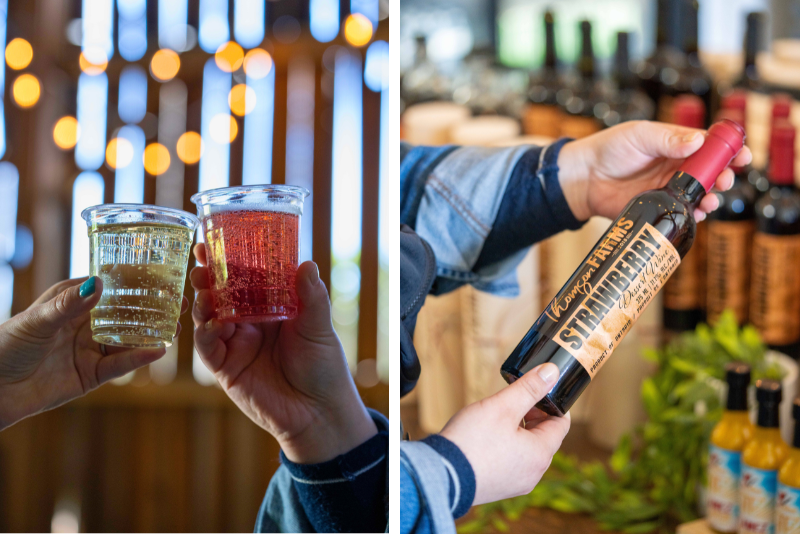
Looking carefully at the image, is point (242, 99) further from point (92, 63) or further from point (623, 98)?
point (623, 98)

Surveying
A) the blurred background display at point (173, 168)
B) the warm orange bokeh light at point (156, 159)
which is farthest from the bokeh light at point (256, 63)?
the warm orange bokeh light at point (156, 159)

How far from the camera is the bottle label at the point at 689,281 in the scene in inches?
46.5

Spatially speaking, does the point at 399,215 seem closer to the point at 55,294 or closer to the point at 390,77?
the point at 390,77

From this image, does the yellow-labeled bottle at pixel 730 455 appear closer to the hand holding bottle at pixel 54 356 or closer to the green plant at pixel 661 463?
the green plant at pixel 661 463

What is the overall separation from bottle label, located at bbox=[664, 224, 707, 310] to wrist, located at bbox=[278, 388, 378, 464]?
75 cm

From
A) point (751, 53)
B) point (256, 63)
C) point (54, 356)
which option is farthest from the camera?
point (751, 53)

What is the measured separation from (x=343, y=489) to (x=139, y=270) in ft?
1.02

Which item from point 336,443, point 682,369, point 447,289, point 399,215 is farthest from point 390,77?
point 682,369

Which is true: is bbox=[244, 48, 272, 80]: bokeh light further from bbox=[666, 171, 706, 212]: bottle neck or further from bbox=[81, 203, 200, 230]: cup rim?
bbox=[666, 171, 706, 212]: bottle neck

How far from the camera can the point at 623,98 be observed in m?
1.33

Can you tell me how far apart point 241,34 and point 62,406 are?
0.45 m

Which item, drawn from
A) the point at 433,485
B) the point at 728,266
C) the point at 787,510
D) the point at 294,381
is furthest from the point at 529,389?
the point at 728,266

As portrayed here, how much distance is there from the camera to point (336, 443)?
2.20 feet

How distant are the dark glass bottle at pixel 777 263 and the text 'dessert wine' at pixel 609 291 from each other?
1.94 ft
